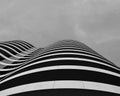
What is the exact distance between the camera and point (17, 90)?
21.9 meters

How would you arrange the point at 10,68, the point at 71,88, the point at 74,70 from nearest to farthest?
the point at 71,88
the point at 74,70
the point at 10,68

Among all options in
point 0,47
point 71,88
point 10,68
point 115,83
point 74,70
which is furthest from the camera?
point 0,47

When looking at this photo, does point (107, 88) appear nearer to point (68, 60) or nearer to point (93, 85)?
point (93, 85)

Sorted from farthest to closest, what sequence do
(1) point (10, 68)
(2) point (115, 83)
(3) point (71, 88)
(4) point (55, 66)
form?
(1) point (10, 68), (4) point (55, 66), (2) point (115, 83), (3) point (71, 88)

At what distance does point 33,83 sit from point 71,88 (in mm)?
4822

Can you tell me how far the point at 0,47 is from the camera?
72.2m

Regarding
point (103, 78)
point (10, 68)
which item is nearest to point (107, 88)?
point (103, 78)

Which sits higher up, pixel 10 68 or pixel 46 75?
pixel 46 75

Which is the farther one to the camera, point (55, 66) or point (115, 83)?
point (55, 66)

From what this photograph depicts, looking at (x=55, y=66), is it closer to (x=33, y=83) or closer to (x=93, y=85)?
(x=33, y=83)

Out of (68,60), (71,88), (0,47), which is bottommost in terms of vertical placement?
(0,47)

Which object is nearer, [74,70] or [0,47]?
[74,70]

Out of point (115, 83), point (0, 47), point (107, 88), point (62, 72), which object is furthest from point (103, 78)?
point (0, 47)

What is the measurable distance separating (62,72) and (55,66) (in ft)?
10.3
